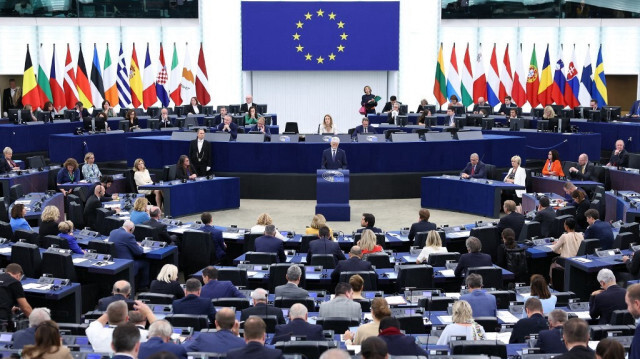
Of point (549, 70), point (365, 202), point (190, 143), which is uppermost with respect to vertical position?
point (549, 70)

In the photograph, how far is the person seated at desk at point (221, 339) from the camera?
29.7 ft

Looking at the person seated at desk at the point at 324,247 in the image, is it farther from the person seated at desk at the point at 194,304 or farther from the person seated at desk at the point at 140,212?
the person seated at desk at the point at 140,212

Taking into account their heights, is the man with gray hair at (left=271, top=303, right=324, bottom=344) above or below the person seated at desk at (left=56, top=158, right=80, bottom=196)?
below

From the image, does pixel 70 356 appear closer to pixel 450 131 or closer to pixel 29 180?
pixel 29 180

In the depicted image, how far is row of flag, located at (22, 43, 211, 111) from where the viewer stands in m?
31.8

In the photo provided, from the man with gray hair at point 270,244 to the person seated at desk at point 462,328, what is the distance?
5.47 m

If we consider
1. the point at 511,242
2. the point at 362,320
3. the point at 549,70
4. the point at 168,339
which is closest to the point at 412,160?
the point at 511,242

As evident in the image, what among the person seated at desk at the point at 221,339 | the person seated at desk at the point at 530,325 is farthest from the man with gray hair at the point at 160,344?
the person seated at desk at the point at 530,325

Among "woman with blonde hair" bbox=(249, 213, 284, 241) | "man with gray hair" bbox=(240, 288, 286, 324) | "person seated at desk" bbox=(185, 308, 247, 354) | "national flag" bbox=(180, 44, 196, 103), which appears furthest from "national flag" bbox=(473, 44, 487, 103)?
"person seated at desk" bbox=(185, 308, 247, 354)

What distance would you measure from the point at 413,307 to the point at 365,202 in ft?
40.3

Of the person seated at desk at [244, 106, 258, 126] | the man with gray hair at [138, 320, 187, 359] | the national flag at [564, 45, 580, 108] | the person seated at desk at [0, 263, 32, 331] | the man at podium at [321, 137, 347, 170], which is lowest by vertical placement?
the person seated at desk at [0, 263, 32, 331]

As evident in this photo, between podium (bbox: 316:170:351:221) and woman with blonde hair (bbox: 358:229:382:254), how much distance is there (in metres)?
6.53

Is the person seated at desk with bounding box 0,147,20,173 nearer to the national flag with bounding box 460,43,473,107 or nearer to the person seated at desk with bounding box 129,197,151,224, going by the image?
the person seated at desk with bounding box 129,197,151,224

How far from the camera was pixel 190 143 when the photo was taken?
78.1 feet
